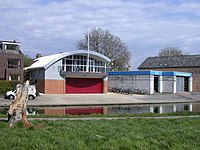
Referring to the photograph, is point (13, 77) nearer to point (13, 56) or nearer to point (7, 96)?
point (13, 56)

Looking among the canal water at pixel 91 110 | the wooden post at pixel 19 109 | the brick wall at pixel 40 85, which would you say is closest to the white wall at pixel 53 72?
the brick wall at pixel 40 85

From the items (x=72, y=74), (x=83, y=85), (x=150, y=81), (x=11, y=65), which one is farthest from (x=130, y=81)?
(x=11, y=65)

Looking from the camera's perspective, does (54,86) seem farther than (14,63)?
No

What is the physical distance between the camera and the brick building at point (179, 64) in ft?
206

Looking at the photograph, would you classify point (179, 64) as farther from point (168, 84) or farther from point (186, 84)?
point (168, 84)

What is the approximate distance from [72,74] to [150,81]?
1329 centimetres

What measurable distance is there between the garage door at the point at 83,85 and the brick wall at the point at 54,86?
121cm

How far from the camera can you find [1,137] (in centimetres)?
864

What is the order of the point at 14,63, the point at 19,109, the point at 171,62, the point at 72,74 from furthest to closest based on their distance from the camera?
the point at 171,62 → the point at 14,63 → the point at 72,74 → the point at 19,109

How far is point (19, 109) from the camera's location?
12.2 metres

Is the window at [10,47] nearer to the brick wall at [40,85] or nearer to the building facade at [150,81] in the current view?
the brick wall at [40,85]

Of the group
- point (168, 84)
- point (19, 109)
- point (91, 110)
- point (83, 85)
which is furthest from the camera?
point (168, 84)

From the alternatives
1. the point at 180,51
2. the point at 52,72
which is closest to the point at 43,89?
the point at 52,72

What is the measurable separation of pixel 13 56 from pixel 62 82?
1393cm
